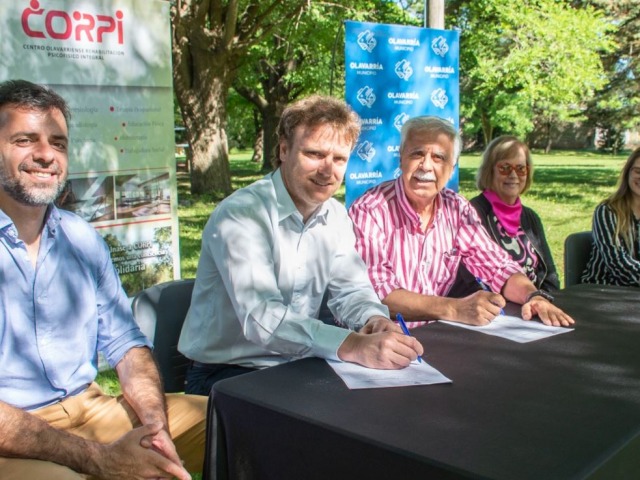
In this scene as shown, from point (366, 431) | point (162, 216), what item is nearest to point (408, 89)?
point (162, 216)

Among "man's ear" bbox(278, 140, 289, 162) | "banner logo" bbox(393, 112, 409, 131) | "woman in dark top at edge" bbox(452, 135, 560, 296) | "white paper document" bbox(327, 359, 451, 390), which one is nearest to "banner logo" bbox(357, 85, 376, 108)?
"banner logo" bbox(393, 112, 409, 131)

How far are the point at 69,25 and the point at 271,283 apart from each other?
228cm

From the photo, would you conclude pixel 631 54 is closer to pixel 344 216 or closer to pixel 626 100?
pixel 626 100

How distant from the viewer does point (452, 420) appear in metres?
1.72

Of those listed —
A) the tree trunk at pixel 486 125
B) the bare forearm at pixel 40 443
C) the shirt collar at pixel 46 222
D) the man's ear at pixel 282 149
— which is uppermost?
the tree trunk at pixel 486 125

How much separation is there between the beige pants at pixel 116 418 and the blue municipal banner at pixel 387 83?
317cm

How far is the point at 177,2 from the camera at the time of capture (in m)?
12.1

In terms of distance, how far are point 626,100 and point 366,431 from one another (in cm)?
1827

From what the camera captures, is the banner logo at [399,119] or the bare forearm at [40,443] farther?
the banner logo at [399,119]

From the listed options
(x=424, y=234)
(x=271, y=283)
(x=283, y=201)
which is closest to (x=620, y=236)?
(x=424, y=234)

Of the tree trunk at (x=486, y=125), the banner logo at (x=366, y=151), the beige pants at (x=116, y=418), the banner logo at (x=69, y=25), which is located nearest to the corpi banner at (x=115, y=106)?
the banner logo at (x=69, y=25)

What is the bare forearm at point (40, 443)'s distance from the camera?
2041 millimetres

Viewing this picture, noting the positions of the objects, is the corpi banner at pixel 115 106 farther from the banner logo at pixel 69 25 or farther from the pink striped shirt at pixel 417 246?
the pink striped shirt at pixel 417 246

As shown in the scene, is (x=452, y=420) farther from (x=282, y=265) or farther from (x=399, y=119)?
(x=399, y=119)
